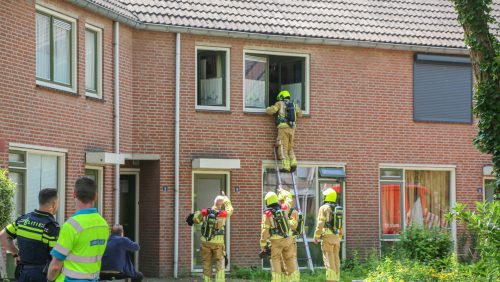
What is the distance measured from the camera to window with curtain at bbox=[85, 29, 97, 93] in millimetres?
21688

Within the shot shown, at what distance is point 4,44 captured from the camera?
59.4 feet

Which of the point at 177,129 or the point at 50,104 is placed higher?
the point at 50,104

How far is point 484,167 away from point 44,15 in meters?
13.2

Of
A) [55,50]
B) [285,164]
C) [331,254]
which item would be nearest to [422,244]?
[285,164]

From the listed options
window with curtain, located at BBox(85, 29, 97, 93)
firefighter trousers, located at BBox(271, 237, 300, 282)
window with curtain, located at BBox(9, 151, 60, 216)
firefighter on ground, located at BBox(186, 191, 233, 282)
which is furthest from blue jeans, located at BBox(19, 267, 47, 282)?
window with curtain, located at BBox(85, 29, 97, 93)

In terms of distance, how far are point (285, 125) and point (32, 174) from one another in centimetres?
738

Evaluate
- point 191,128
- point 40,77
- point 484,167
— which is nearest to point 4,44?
point 40,77

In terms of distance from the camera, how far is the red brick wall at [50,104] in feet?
59.8

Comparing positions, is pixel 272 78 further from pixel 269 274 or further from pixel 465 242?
pixel 465 242

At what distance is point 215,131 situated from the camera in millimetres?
24531

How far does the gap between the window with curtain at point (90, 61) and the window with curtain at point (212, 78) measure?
3330 millimetres

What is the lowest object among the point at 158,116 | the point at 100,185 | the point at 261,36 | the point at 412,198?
the point at 412,198

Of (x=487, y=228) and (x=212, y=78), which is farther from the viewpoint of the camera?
(x=212, y=78)

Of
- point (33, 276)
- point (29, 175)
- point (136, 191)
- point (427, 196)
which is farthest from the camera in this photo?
point (427, 196)
